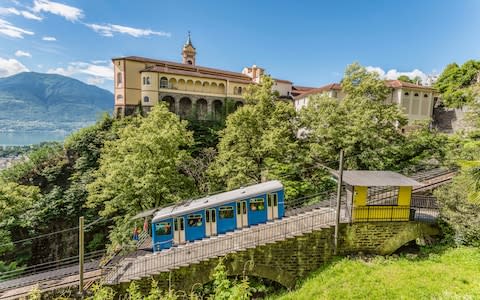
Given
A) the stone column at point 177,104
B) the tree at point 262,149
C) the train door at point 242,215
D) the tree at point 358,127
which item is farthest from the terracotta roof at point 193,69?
the train door at point 242,215

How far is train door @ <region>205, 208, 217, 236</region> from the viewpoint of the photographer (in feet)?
44.2

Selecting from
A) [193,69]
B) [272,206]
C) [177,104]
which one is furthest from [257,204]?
[193,69]

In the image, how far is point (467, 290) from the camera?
8.54 metres

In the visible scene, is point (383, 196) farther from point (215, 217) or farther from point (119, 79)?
point (119, 79)

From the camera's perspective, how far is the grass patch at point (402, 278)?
345 inches

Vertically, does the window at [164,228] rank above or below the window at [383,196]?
below

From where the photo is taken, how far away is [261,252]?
11.4m

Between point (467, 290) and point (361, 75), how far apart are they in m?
17.4

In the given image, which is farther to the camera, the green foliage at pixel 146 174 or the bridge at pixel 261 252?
the green foliage at pixel 146 174

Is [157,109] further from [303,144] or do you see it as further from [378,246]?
[378,246]

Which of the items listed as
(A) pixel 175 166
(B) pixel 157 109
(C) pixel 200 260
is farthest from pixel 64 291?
(B) pixel 157 109

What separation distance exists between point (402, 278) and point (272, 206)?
20.6 ft

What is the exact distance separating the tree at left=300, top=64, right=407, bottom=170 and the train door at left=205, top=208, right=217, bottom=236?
900 cm

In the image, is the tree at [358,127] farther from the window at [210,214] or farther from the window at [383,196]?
the window at [210,214]
